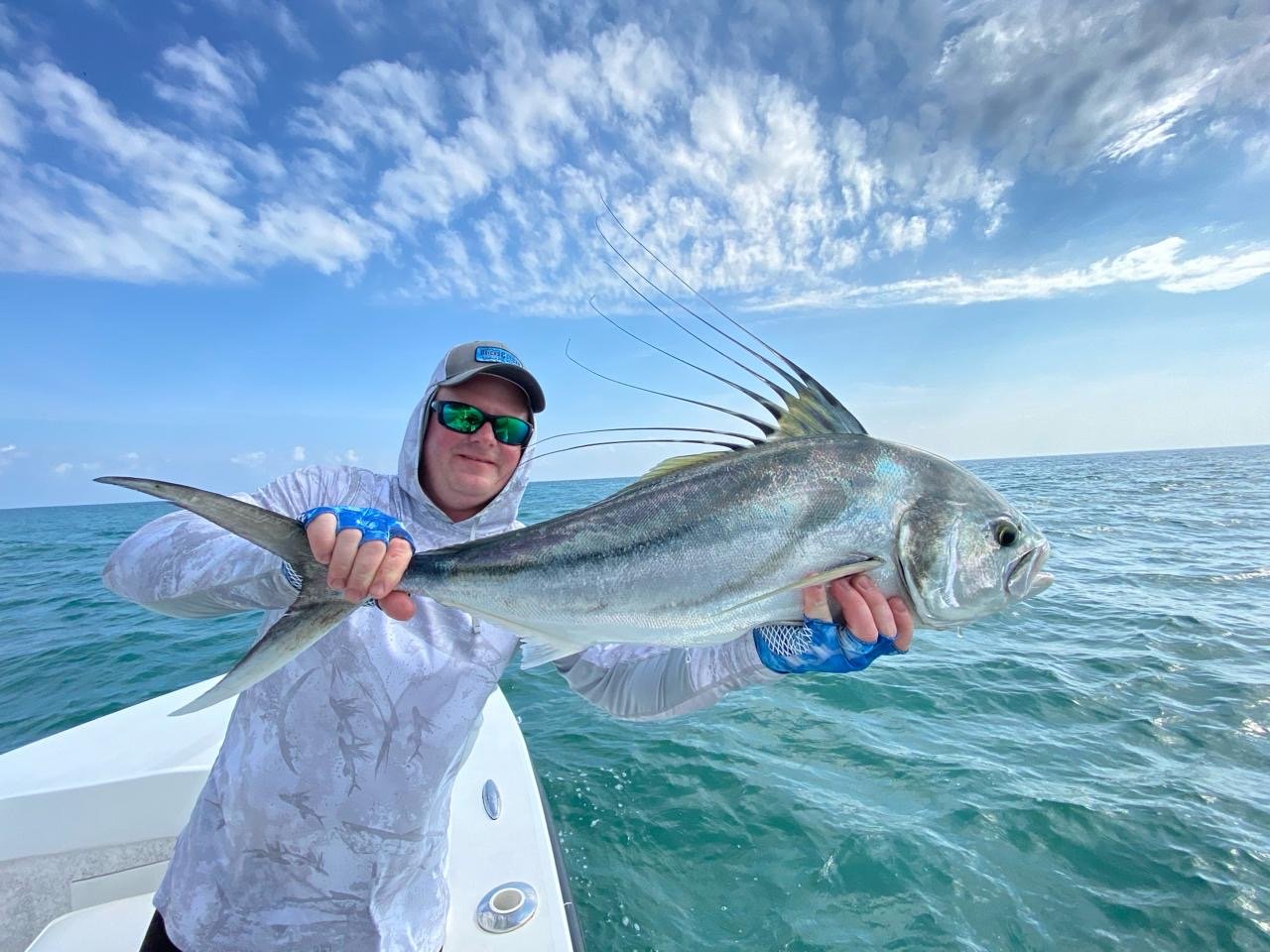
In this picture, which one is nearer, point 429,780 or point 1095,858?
point 429,780

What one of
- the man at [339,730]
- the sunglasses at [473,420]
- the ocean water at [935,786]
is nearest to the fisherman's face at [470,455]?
the sunglasses at [473,420]

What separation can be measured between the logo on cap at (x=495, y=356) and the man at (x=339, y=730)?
0.12 meters

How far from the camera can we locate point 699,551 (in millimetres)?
2180

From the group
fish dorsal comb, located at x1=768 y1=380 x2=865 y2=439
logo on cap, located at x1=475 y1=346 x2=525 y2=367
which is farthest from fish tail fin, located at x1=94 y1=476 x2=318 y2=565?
fish dorsal comb, located at x1=768 y1=380 x2=865 y2=439

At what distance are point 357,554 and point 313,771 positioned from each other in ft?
2.76

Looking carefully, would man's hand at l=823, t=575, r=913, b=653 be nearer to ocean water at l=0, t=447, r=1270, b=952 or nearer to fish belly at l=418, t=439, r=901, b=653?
fish belly at l=418, t=439, r=901, b=653

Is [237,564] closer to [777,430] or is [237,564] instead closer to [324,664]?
[324,664]

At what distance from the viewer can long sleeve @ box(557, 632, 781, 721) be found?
240 centimetres

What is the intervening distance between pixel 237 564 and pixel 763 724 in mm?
5847

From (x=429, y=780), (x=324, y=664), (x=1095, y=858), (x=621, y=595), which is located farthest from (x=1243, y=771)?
(x=324, y=664)

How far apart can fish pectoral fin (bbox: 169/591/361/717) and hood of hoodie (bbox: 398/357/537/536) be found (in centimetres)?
72

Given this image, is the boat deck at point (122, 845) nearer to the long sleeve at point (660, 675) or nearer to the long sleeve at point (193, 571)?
the long sleeve at point (660, 675)

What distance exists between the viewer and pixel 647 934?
382 cm

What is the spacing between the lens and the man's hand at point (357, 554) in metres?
1.78
